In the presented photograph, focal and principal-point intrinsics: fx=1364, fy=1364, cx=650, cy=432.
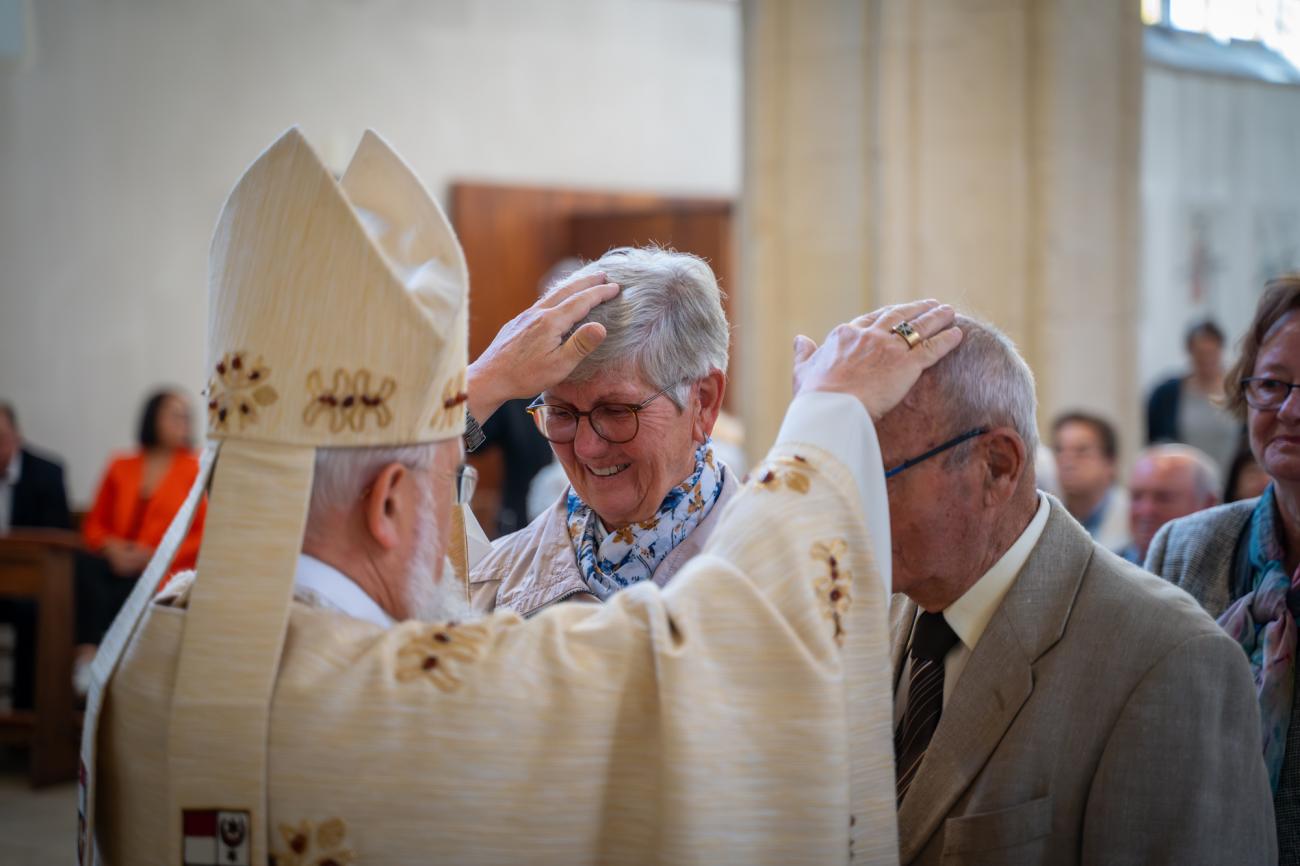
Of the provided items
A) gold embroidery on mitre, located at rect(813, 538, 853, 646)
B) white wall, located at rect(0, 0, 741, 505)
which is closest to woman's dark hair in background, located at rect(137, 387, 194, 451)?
white wall, located at rect(0, 0, 741, 505)

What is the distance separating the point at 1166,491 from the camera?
4668 mm

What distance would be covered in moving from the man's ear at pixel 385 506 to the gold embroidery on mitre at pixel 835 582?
52cm

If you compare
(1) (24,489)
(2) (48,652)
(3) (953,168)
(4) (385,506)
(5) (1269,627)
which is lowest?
(2) (48,652)

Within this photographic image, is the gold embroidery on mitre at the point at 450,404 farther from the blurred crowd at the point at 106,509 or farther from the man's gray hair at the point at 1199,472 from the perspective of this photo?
the blurred crowd at the point at 106,509

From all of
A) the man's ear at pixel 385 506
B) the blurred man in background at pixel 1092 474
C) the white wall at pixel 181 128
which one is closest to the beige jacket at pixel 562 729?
the man's ear at pixel 385 506

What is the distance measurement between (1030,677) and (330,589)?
3.16 ft

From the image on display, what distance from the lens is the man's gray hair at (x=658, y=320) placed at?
2396mm

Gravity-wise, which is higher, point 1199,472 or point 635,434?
point 635,434

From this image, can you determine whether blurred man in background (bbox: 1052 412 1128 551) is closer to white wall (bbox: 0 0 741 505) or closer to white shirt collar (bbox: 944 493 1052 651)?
white shirt collar (bbox: 944 493 1052 651)

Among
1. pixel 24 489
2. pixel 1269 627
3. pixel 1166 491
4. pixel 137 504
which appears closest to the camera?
pixel 1269 627

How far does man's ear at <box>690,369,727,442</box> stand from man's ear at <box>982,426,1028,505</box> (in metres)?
0.62

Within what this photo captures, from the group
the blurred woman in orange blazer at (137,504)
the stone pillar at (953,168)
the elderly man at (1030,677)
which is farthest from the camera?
the blurred woman in orange blazer at (137,504)

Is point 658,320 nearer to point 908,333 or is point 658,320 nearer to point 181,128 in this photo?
point 908,333

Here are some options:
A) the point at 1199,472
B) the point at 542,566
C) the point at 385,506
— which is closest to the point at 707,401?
the point at 542,566
